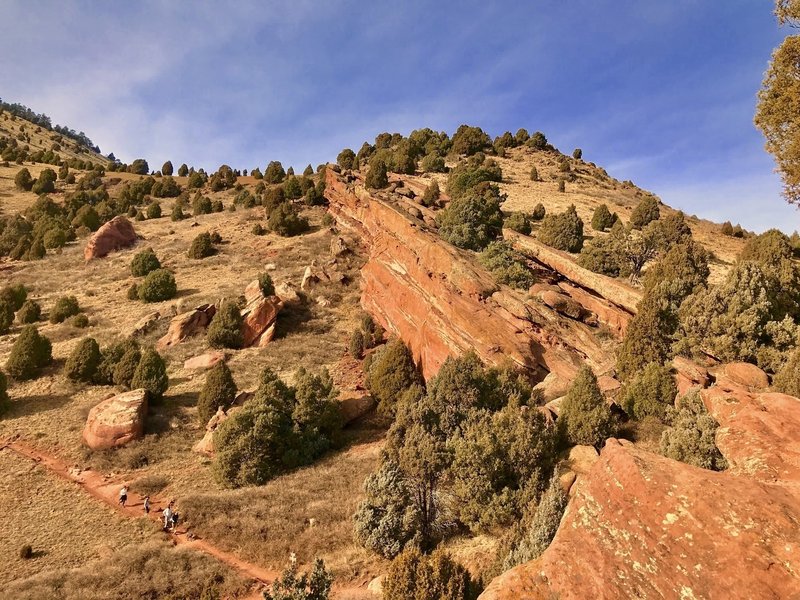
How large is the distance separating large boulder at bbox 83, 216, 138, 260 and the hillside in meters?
5.45

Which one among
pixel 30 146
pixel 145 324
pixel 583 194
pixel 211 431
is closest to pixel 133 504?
pixel 211 431

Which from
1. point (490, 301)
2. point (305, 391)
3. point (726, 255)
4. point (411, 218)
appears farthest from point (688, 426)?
point (726, 255)

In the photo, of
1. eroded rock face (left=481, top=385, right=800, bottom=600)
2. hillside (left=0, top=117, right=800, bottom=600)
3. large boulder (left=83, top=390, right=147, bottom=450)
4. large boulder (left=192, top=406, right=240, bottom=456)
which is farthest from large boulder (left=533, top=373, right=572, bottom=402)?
large boulder (left=83, top=390, right=147, bottom=450)

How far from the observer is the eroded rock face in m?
6.72

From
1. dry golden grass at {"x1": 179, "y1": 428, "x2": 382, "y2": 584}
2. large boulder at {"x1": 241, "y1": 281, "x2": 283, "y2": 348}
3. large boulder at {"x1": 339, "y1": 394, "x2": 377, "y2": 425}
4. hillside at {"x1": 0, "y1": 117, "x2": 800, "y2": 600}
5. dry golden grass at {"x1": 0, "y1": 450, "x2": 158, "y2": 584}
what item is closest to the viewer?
hillside at {"x1": 0, "y1": 117, "x2": 800, "y2": 600}

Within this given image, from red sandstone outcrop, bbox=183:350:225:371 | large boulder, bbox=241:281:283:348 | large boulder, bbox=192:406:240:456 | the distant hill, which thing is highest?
the distant hill

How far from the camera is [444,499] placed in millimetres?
15742

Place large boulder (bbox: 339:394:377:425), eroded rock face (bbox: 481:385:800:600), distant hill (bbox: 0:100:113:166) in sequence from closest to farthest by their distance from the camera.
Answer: eroded rock face (bbox: 481:385:800:600) < large boulder (bbox: 339:394:377:425) < distant hill (bbox: 0:100:113:166)

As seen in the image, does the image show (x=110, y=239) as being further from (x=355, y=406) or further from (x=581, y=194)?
(x=581, y=194)

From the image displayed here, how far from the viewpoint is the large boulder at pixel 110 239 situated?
52.3m

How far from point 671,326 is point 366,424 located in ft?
55.9

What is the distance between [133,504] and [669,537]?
20523mm

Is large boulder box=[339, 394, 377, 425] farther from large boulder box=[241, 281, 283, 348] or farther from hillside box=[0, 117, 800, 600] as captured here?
large boulder box=[241, 281, 283, 348]

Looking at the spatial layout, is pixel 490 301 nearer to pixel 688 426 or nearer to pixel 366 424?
pixel 366 424
